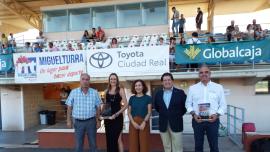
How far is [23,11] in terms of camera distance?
850 inches

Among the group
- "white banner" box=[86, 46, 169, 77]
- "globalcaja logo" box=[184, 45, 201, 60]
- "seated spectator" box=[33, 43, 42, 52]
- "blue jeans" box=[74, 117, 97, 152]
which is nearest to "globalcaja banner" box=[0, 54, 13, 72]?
"seated spectator" box=[33, 43, 42, 52]

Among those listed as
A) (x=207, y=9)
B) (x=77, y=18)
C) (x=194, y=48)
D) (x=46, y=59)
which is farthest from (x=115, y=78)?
(x=207, y=9)

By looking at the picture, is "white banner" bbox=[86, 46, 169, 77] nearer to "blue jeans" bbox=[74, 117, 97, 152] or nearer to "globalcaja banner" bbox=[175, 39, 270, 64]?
"globalcaja banner" bbox=[175, 39, 270, 64]

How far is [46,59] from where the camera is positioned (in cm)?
1244

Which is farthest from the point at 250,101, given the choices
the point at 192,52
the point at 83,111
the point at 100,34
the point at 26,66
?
the point at 26,66

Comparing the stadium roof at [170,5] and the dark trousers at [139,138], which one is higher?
the stadium roof at [170,5]

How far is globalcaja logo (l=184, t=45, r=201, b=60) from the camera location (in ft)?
36.6

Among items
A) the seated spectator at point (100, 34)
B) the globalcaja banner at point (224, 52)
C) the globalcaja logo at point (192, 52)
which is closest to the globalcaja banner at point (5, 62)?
the seated spectator at point (100, 34)

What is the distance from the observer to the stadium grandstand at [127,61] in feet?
36.3

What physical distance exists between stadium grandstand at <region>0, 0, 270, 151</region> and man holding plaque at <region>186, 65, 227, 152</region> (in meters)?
2.56

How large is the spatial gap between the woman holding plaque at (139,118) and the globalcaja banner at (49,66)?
21.3 feet

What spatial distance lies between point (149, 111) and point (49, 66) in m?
7.62

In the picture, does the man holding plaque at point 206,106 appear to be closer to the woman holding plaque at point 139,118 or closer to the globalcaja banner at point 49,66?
the woman holding plaque at point 139,118

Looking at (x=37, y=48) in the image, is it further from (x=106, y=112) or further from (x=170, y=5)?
(x=170, y=5)
